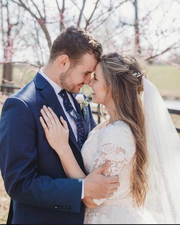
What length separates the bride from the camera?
231 centimetres

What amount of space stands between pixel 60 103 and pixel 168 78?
22.9 metres

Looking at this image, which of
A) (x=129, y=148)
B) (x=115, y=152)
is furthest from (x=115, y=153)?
(x=129, y=148)

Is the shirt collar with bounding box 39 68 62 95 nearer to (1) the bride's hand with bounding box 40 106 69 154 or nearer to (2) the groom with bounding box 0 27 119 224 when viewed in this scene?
(2) the groom with bounding box 0 27 119 224

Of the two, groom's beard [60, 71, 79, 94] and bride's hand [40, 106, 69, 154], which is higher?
groom's beard [60, 71, 79, 94]

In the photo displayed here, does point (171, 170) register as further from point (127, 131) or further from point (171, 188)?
point (127, 131)

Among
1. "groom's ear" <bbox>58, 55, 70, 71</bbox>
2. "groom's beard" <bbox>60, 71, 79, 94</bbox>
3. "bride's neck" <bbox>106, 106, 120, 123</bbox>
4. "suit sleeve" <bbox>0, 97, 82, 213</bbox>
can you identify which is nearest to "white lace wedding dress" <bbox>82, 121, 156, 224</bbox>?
"bride's neck" <bbox>106, 106, 120, 123</bbox>

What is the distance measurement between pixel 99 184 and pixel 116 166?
17 centimetres

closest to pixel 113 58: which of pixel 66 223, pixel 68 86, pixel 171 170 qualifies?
pixel 68 86

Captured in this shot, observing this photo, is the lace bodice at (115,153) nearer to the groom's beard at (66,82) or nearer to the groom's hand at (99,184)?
the groom's hand at (99,184)

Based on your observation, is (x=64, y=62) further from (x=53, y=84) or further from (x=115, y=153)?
(x=115, y=153)

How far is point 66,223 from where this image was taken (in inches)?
91.1

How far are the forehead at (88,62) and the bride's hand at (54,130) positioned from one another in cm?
52

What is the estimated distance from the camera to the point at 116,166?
7.48 ft

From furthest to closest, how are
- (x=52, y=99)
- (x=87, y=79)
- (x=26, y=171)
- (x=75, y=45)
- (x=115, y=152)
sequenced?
(x=87, y=79) < (x=75, y=45) < (x=52, y=99) < (x=115, y=152) < (x=26, y=171)
